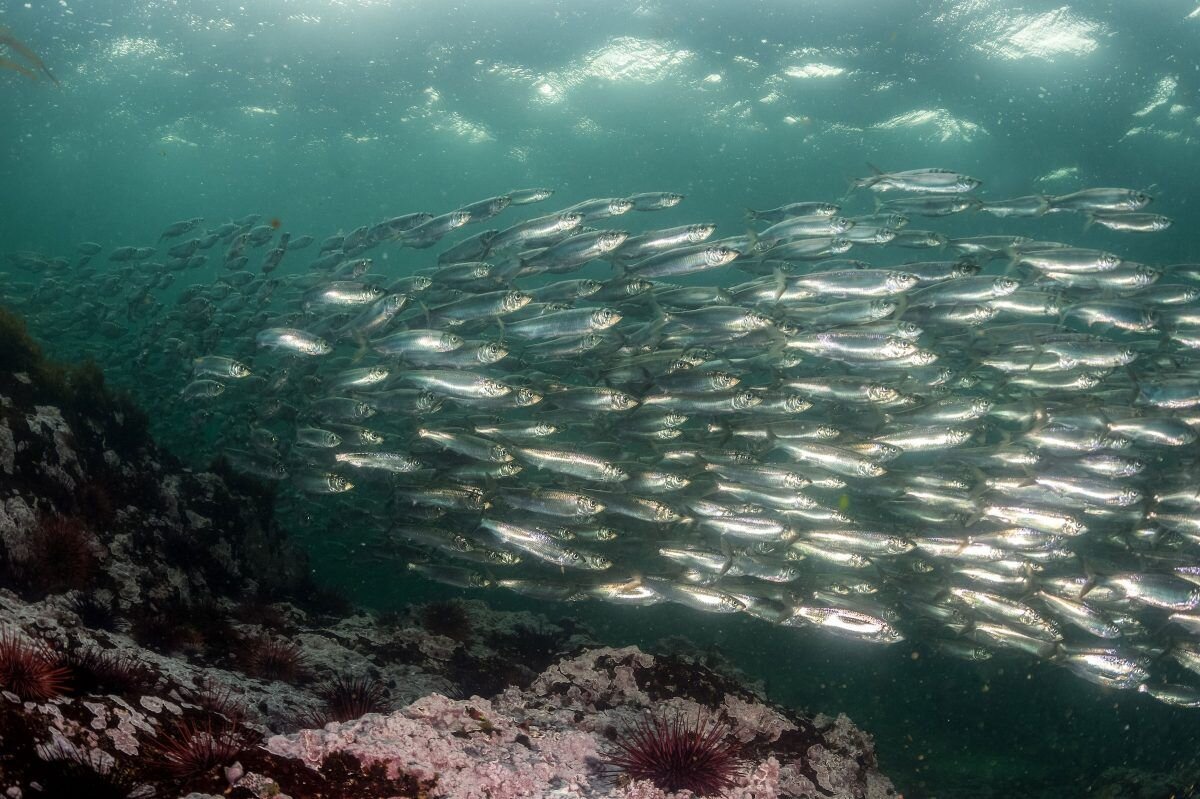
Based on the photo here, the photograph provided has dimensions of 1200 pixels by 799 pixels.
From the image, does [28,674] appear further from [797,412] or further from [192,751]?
[797,412]

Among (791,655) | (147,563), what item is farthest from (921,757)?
(147,563)

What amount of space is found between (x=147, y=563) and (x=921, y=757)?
13869 mm

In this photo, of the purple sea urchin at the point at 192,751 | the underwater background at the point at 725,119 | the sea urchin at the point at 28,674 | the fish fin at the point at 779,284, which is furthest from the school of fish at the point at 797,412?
the sea urchin at the point at 28,674

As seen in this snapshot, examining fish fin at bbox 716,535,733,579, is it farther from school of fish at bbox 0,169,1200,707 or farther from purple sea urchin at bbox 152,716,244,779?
purple sea urchin at bbox 152,716,244,779

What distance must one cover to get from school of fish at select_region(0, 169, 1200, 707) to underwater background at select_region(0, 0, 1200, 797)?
147 inches

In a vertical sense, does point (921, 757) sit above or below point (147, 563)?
below

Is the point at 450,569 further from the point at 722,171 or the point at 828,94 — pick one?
the point at 722,171

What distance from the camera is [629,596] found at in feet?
25.4

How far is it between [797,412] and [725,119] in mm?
21114

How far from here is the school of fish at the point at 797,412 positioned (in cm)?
802

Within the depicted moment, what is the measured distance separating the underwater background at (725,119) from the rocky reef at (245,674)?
379 cm

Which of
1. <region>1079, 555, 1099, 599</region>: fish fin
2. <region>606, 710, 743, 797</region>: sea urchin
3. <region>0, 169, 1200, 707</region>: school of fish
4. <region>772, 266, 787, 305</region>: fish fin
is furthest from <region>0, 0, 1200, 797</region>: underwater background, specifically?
<region>606, 710, 743, 797</region>: sea urchin

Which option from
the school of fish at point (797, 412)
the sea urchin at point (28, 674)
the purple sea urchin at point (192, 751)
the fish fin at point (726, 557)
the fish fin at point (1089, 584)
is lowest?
the purple sea urchin at point (192, 751)

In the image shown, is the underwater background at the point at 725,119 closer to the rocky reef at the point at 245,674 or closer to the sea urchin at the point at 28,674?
the rocky reef at the point at 245,674
